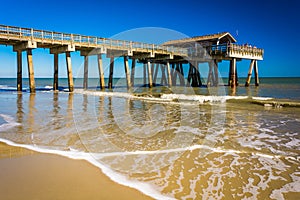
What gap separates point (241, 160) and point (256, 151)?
81cm

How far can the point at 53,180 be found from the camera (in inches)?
135

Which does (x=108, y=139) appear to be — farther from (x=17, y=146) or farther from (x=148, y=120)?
(x=148, y=120)

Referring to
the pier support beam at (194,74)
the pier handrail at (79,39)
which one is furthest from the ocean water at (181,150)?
the pier support beam at (194,74)

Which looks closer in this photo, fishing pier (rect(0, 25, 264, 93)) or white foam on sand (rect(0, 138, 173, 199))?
white foam on sand (rect(0, 138, 173, 199))

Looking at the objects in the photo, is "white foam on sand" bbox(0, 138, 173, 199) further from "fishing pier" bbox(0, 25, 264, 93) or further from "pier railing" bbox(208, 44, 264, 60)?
"pier railing" bbox(208, 44, 264, 60)

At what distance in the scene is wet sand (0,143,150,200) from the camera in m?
3.04

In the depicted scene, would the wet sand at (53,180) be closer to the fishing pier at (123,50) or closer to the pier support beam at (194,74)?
the fishing pier at (123,50)

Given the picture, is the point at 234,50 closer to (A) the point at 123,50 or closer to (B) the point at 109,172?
(A) the point at 123,50

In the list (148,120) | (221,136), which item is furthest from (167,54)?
(221,136)

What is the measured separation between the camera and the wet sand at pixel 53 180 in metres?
3.04

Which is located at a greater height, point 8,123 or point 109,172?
point 8,123

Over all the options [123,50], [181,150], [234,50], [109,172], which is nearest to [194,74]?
[234,50]

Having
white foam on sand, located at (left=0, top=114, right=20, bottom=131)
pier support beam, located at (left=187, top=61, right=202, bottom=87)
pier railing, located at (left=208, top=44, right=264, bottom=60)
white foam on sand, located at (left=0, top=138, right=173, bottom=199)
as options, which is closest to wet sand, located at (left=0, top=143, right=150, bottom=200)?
white foam on sand, located at (left=0, top=138, right=173, bottom=199)

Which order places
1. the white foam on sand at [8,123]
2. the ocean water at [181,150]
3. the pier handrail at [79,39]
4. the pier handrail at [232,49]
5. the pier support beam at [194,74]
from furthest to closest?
the pier support beam at [194,74], the pier handrail at [232,49], the pier handrail at [79,39], the white foam on sand at [8,123], the ocean water at [181,150]
